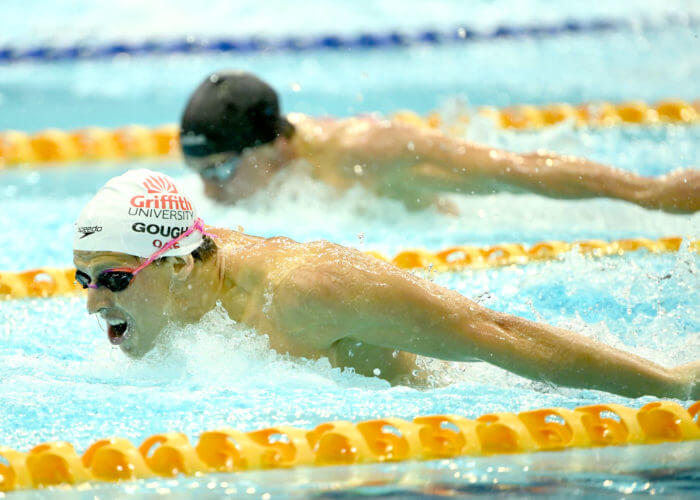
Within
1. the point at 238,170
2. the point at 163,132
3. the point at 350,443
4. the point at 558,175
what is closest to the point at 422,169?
the point at 558,175

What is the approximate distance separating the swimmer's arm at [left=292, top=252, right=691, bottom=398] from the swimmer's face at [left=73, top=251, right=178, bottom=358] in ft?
1.44

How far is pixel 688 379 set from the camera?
2.72 metres

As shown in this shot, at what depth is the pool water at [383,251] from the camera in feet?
9.00

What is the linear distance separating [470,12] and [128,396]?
722 centimetres

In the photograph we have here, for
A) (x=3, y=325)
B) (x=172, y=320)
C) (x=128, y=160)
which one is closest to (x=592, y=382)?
(x=172, y=320)

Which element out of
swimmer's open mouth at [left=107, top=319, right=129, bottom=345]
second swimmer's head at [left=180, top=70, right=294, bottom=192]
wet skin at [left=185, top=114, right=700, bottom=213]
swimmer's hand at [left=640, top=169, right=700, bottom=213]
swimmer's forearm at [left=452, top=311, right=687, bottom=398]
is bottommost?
swimmer's forearm at [left=452, top=311, right=687, bottom=398]

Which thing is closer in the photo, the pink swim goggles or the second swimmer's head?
the pink swim goggles

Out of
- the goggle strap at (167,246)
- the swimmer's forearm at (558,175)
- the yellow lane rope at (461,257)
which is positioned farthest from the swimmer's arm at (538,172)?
the goggle strap at (167,246)

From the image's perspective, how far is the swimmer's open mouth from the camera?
2811mm

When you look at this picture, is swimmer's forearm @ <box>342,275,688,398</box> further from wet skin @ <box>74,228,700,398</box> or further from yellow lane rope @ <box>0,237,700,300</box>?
yellow lane rope @ <box>0,237,700,300</box>

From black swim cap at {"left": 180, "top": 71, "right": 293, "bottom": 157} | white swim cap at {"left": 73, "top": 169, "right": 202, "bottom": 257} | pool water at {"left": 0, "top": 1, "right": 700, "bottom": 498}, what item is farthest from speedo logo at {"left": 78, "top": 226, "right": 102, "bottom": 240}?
black swim cap at {"left": 180, "top": 71, "right": 293, "bottom": 157}

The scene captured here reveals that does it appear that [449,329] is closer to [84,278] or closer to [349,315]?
[349,315]

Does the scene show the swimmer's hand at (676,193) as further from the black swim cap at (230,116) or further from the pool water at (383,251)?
the black swim cap at (230,116)

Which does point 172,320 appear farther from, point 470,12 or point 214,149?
point 470,12
